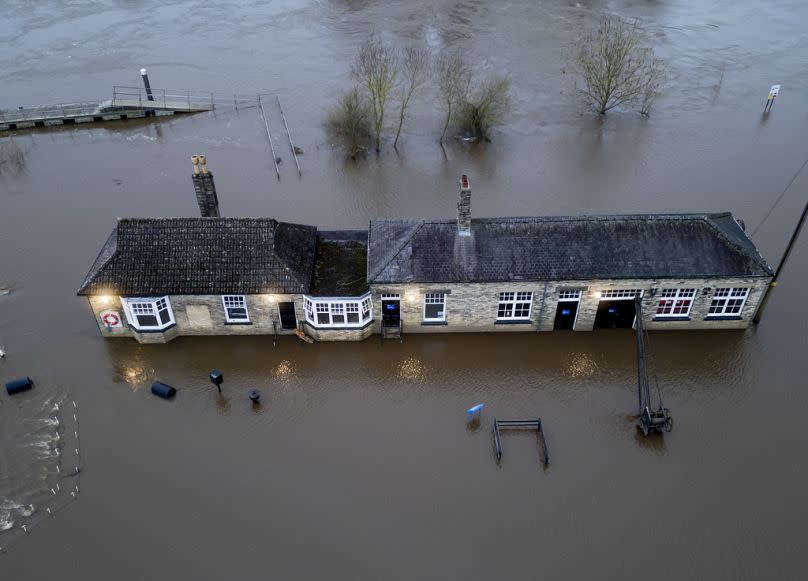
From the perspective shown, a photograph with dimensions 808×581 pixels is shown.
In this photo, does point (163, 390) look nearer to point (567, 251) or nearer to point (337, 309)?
point (337, 309)

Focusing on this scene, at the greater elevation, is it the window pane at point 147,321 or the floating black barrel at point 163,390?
the window pane at point 147,321

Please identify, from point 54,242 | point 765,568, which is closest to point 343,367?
point 765,568

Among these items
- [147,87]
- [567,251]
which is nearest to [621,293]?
[567,251]

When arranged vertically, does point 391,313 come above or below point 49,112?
below

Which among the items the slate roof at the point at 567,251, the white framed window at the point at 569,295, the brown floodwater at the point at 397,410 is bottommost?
the brown floodwater at the point at 397,410

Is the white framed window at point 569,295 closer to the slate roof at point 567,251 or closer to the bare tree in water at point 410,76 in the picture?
the slate roof at point 567,251

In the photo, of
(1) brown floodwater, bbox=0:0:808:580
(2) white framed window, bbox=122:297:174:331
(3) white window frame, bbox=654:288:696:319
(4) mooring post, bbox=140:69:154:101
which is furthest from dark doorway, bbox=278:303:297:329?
(4) mooring post, bbox=140:69:154:101

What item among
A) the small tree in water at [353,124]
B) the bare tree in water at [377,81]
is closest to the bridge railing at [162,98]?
the small tree in water at [353,124]

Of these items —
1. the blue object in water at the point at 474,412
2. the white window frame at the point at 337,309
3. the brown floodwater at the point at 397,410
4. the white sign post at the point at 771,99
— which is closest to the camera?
the brown floodwater at the point at 397,410
